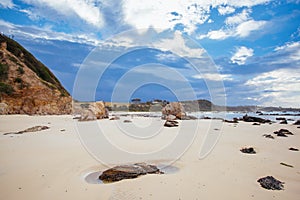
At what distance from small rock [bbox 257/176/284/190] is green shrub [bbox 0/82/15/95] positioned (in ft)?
85.7

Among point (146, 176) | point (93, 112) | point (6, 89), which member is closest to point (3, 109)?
point (6, 89)

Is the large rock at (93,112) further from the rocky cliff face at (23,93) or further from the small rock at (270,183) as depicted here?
the small rock at (270,183)

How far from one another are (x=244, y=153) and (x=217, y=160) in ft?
5.27

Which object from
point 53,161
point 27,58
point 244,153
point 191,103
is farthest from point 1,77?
point 191,103

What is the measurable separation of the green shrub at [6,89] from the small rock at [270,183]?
26.1m

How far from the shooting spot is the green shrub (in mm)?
22420

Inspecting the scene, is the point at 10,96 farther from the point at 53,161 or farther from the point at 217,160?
the point at 217,160

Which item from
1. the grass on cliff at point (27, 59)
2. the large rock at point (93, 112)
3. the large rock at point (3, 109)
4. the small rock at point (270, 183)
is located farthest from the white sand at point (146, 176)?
the grass on cliff at point (27, 59)

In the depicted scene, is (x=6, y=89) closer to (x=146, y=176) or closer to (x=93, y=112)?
(x=93, y=112)

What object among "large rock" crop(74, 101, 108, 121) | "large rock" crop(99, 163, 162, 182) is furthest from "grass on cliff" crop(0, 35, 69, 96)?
"large rock" crop(99, 163, 162, 182)

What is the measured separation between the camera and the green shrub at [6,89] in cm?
2242

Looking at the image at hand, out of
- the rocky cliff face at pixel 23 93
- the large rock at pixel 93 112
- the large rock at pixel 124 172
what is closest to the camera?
the large rock at pixel 124 172

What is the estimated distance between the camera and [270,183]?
4.20 m

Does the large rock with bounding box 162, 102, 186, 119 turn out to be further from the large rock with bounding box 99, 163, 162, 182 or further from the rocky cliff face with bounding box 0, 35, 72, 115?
the large rock with bounding box 99, 163, 162, 182
